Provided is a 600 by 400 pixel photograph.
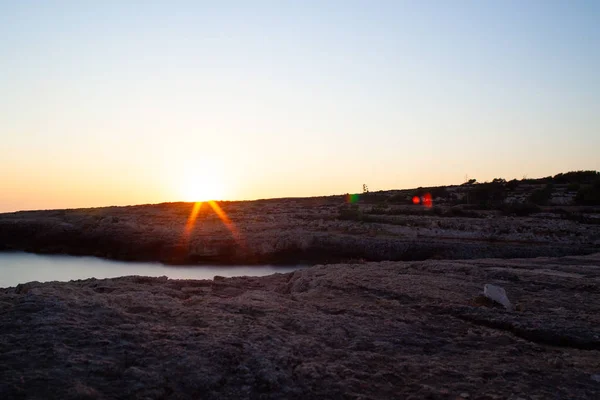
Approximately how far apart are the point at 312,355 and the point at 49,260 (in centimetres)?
1773

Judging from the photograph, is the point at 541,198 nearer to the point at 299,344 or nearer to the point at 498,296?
the point at 498,296

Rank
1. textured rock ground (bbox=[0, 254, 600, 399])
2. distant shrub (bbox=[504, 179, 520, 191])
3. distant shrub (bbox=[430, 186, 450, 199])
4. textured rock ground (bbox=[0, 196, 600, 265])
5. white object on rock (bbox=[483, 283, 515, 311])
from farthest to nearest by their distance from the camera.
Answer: distant shrub (bbox=[504, 179, 520, 191]) → distant shrub (bbox=[430, 186, 450, 199]) → textured rock ground (bbox=[0, 196, 600, 265]) → white object on rock (bbox=[483, 283, 515, 311]) → textured rock ground (bbox=[0, 254, 600, 399])

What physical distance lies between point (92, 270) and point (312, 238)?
7.47 m

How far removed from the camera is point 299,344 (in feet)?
12.9

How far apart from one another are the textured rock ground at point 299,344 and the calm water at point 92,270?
9.14m

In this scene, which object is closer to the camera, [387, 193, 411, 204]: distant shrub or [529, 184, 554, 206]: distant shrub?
[529, 184, 554, 206]: distant shrub

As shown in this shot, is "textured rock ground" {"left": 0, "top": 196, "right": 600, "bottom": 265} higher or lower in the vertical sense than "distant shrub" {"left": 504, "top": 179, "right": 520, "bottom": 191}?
lower

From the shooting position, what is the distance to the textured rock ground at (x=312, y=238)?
1641 cm

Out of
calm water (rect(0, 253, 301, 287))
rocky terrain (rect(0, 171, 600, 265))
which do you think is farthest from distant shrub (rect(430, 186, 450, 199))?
calm water (rect(0, 253, 301, 287))

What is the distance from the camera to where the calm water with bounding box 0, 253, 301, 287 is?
48.2 feet

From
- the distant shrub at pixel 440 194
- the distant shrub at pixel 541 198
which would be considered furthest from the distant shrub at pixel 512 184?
the distant shrub at pixel 541 198

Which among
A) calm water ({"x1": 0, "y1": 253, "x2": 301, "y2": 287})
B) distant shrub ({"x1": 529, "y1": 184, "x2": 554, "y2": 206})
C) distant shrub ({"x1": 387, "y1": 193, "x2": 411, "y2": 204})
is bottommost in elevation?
calm water ({"x1": 0, "y1": 253, "x2": 301, "y2": 287})

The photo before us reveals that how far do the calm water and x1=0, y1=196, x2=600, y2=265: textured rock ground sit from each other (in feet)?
3.36

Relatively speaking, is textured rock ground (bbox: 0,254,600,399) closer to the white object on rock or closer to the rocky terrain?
the white object on rock
